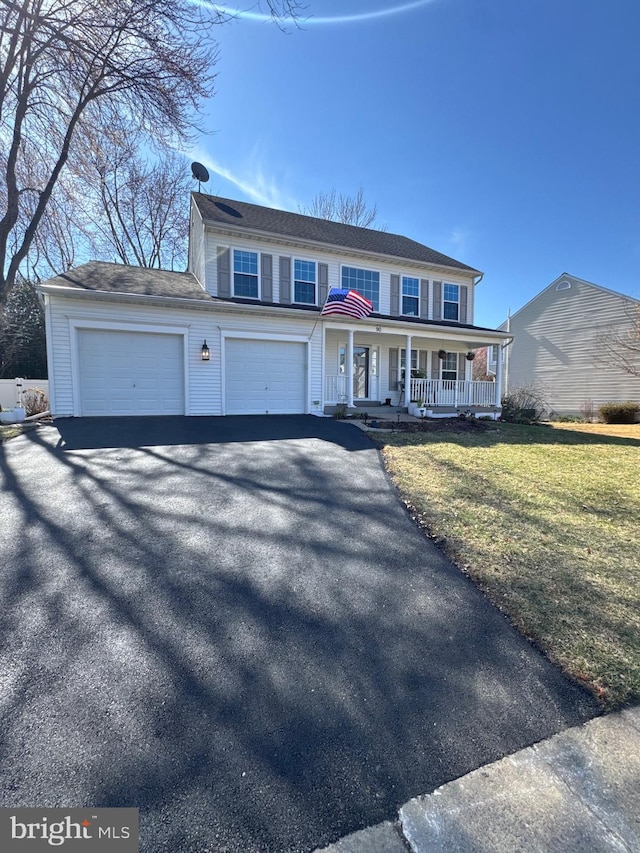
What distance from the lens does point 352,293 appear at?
36.6 feet

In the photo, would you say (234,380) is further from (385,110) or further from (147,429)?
(385,110)

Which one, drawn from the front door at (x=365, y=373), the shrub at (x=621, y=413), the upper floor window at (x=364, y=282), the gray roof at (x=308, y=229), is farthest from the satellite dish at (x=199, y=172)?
the shrub at (x=621, y=413)

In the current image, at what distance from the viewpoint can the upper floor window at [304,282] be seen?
42.6ft

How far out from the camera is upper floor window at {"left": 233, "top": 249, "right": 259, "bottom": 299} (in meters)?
12.2

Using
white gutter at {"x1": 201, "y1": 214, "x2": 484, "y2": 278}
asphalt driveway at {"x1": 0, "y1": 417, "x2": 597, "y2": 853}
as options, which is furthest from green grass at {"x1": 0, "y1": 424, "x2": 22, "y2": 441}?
white gutter at {"x1": 201, "y1": 214, "x2": 484, "y2": 278}

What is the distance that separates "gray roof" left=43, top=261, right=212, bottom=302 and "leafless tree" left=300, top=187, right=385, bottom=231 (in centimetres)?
1438

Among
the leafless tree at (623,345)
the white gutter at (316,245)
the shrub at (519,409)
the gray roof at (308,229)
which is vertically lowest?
the shrub at (519,409)

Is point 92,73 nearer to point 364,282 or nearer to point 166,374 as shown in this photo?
point 166,374

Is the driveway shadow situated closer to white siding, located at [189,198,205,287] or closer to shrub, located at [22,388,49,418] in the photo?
shrub, located at [22,388,49,418]

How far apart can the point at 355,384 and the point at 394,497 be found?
9.75 meters

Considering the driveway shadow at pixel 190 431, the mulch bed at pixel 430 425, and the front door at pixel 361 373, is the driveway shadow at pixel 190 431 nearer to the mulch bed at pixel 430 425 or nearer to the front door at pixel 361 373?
the mulch bed at pixel 430 425

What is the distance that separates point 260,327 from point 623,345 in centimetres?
1697

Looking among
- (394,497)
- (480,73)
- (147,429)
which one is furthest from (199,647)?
(480,73)

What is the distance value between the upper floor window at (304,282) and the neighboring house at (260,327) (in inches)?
1.6
